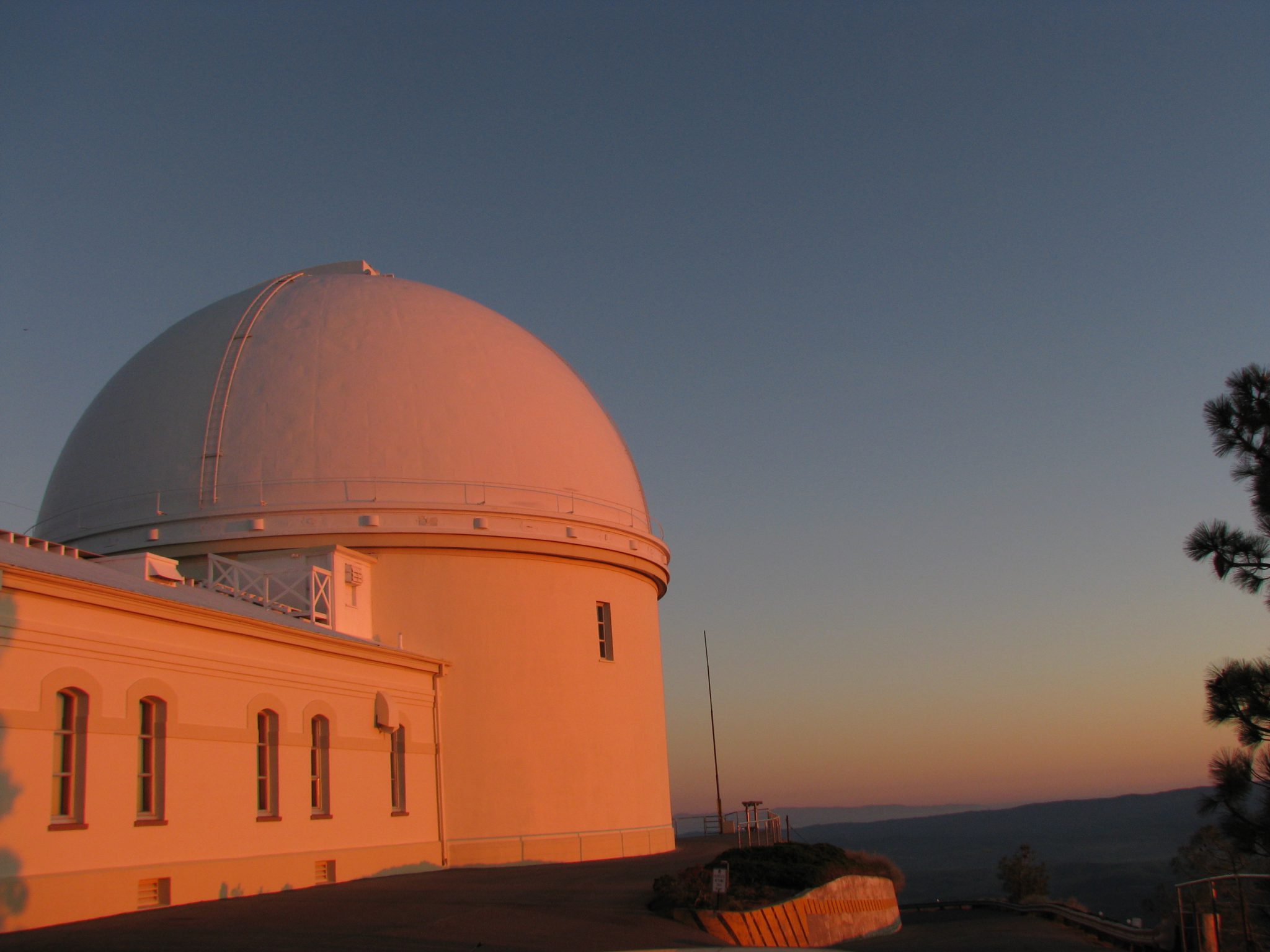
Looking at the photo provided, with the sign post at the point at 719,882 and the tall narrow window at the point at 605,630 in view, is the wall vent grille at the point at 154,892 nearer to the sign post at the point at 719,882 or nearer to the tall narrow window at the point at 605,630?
the sign post at the point at 719,882

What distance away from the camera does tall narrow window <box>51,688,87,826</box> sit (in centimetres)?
1262

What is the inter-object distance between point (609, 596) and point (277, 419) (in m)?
7.29

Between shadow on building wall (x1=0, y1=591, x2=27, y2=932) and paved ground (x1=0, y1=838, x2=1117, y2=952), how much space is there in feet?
1.02

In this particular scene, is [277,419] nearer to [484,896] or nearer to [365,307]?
[365,307]

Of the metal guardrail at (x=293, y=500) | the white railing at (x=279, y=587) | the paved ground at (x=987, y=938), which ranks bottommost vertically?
the paved ground at (x=987, y=938)

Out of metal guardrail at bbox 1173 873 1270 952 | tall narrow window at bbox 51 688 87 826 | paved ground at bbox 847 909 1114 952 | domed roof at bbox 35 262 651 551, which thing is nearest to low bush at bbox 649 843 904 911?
paved ground at bbox 847 909 1114 952

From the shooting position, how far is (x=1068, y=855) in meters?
144

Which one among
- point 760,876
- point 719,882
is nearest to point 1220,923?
point 760,876

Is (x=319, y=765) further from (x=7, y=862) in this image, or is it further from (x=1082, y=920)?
(x=1082, y=920)

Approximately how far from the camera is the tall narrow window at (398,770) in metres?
19.1

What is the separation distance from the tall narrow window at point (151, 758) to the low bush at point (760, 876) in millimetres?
5889

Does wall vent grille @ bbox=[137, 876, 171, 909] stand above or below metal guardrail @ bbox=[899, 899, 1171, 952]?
above

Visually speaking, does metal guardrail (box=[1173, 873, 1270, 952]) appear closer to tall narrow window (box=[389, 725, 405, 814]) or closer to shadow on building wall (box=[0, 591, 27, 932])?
tall narrow window (box=[389, 725, 405, 814])

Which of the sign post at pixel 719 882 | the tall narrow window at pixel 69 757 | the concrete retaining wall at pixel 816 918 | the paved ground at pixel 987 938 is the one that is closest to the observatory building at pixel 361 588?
the tall narrow window at pixel 69 757
